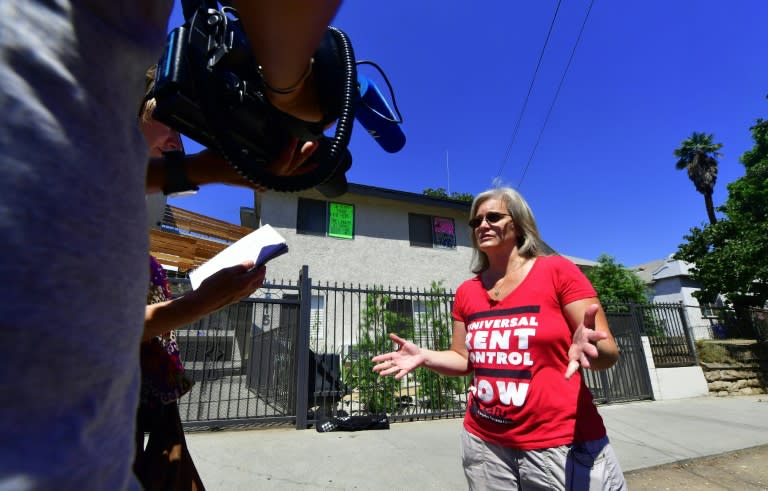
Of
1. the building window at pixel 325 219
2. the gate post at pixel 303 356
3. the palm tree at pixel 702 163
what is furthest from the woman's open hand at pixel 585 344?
the palm tree at pixel 702 163

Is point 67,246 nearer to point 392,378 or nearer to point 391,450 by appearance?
point 391,450

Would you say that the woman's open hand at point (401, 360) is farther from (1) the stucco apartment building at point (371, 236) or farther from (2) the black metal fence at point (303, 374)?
(1) the stucco apartment building at point (371, 236)

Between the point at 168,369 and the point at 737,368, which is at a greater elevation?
the point at 168,369

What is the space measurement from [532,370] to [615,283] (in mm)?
21517

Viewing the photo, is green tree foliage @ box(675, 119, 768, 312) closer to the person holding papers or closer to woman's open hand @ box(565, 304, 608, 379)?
woman's open hand @ box(565, 304, 608, 379)

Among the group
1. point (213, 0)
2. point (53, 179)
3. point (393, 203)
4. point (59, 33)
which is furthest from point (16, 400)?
point (393, 203)

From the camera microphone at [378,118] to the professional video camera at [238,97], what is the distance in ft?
0.40

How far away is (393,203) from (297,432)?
31.5ft

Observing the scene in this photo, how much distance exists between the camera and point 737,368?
10.2m

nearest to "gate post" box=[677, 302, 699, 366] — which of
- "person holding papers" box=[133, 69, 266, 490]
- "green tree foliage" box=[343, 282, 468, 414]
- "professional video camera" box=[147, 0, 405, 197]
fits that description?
"green tree foliage" box=[343, 282, 468, 414]

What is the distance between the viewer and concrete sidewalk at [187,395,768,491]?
380cm

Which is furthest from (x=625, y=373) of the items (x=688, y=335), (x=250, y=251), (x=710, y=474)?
(x=250, y=251)

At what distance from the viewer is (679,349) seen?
9703 millimetres

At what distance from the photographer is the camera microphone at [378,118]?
1.09 meters
